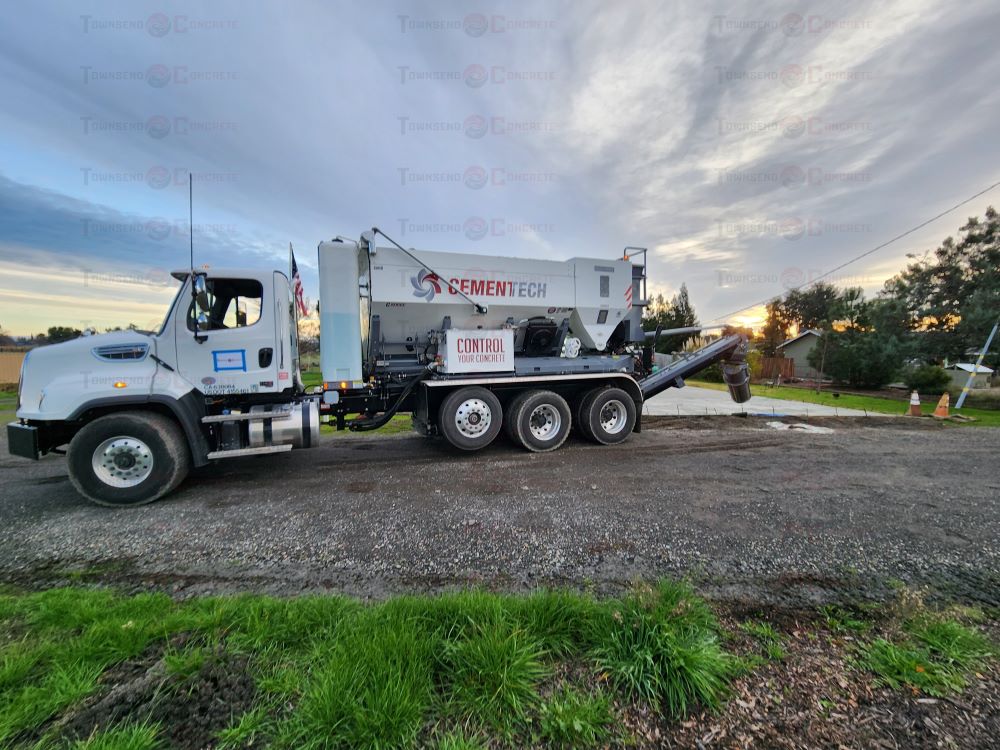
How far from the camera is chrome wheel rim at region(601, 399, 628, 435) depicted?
7.70m

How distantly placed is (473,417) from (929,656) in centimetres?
535

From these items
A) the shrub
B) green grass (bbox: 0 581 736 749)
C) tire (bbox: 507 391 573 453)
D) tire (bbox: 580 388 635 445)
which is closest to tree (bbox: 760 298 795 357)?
the shrub

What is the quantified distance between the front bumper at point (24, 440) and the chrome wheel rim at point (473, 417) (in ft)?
16.1

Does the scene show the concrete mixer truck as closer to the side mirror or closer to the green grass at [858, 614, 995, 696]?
the side mirror

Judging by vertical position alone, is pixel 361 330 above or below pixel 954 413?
above

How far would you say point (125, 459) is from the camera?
468 cm

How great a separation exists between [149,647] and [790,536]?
4.72 m

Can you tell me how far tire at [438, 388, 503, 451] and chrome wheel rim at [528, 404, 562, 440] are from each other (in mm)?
734

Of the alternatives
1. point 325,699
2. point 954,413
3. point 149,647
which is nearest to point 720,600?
point 325,699

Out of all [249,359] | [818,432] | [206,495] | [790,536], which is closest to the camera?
[790,536]

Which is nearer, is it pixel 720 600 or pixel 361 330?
pixel 720 600

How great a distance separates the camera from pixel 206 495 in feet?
16.4

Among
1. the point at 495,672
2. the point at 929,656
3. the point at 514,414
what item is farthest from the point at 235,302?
the point at 929,656

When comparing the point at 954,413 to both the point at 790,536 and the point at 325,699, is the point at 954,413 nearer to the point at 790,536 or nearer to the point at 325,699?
the point at 790,536
